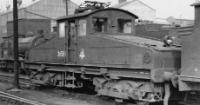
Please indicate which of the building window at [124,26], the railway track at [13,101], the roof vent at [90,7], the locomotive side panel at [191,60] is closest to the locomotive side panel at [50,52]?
the roof vent at [90,7]

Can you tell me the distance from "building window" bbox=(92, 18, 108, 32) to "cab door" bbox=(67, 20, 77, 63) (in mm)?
950

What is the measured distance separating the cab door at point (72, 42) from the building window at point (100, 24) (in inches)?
37.4

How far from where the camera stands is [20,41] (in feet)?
64.7

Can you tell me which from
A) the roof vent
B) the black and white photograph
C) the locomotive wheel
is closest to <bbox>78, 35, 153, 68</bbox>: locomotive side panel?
the black and white photograph

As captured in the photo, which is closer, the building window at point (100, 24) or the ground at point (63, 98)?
the ground at point (63, 98)

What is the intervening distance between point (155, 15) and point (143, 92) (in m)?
51.2

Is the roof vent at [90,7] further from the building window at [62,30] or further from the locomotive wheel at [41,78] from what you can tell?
the locomotive wheel at [41,78]

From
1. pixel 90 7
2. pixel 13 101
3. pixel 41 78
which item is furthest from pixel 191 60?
pixel 41 78

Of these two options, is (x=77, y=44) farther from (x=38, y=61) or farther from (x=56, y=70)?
(x=38, y=61)

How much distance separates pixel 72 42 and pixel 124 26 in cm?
214

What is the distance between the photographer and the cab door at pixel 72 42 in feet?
41.5

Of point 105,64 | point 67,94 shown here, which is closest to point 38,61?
point 67,94

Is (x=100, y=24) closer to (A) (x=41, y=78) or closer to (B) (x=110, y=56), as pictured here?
(B) (x=110, y=56)

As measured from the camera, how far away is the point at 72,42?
12859 millimetres
